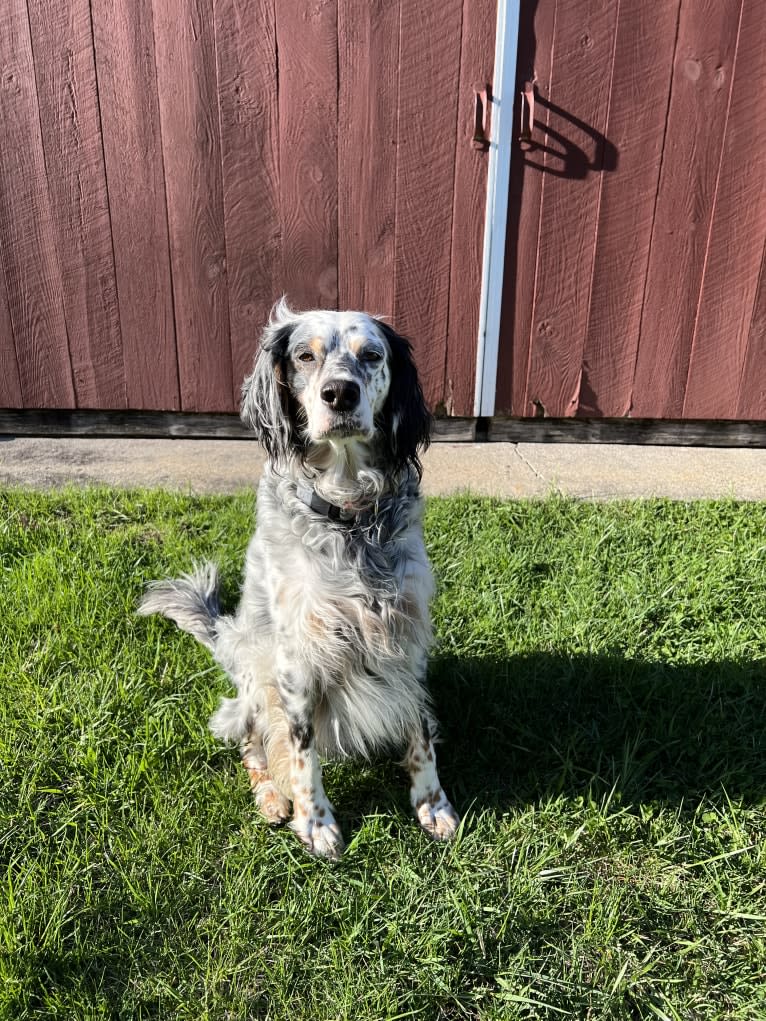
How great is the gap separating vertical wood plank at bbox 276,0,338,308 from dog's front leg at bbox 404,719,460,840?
9.26ft

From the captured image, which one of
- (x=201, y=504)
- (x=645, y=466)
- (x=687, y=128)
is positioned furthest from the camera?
(x=645, y=466)

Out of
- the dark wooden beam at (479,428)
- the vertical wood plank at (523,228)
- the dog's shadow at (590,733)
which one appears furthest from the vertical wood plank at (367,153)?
the dog's shadow at (590,733)

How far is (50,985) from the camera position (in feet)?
4.85

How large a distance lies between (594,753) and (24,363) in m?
3.77

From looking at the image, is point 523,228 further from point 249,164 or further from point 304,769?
point 304,769

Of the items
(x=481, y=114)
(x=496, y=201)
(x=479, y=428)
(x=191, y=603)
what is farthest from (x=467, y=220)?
(x=191, y=603)

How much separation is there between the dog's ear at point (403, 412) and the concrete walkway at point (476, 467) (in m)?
1.71

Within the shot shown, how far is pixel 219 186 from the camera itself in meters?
3.88

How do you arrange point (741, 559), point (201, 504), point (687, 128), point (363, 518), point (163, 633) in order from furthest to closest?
point (687, 128) → point (201, 504) → point (741, 559) → point (163, 633) → point (363, 518)

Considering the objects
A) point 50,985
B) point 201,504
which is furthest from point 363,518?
point 201,504

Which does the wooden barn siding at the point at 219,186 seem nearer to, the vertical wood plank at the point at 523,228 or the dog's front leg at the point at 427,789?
the vertical wood plank at the point at 523,228

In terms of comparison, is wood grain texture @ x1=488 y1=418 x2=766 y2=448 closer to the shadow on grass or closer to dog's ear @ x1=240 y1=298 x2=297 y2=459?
the shadow on grass

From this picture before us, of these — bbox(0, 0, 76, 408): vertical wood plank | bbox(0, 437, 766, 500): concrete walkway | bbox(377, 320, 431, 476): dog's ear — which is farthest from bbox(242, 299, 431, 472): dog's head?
bbox(0, 0, 76, 408): vertical wood plank

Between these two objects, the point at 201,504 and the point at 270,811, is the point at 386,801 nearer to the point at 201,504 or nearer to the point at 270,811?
the point at 270,811
